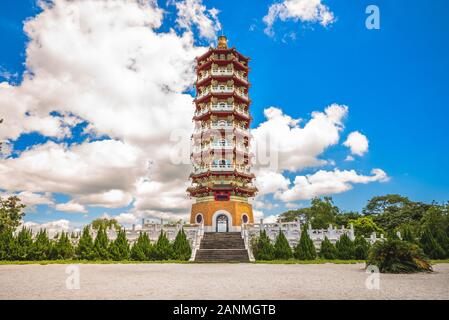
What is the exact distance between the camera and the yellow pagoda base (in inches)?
1242

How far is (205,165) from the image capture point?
33.4m

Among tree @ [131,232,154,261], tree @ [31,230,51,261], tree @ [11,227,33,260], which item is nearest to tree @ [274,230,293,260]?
tree @ [131,232,154,261]

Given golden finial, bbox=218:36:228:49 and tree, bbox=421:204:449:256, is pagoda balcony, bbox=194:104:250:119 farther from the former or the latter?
tree, bbox=421:204:449:256

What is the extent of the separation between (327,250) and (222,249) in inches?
294

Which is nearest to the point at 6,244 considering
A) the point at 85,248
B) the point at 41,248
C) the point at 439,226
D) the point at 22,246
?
the point at 22,246

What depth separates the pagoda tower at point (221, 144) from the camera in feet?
105

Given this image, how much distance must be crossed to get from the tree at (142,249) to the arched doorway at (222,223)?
32.7ft

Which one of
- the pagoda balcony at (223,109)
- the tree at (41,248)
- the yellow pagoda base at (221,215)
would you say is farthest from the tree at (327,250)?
the tree at (41,248)

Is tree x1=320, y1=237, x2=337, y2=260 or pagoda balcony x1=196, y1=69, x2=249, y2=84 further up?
pagoda balcony x1=196, y1=69, x2=249, y2=84

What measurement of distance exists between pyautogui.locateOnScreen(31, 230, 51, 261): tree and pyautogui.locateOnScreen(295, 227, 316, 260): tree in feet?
56.2

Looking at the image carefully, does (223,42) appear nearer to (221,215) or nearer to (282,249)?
(221,215)
